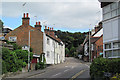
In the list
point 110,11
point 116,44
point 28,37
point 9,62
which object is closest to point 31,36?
point 28,37

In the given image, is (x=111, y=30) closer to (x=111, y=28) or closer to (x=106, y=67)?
(x=111, y=28)

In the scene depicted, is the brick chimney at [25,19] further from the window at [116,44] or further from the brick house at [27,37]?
the window at [116,44]

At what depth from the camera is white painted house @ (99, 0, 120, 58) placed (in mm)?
12716

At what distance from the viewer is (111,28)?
43.0 ft

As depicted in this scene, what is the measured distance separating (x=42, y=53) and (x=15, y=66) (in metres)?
13.2

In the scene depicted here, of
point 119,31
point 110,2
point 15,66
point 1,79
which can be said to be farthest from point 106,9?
point 15,66

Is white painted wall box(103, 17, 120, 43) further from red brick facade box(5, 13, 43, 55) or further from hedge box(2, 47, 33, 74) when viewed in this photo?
red brick facade box(5, 13, 43, 55)

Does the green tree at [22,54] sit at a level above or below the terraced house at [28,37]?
below

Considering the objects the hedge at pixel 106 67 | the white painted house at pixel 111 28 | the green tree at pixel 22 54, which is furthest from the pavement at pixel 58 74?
the white painted house at pixel 111 28

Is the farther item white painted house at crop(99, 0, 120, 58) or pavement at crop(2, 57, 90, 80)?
pavement at crop(2, 57, 90, 80)

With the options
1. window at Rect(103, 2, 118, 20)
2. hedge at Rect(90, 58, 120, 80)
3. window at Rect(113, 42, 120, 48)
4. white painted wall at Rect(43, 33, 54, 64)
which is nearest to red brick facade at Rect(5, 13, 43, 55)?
white painted wall at Rect(43, 33, 54, 64)

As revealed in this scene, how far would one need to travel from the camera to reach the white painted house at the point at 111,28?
12716 millimetres

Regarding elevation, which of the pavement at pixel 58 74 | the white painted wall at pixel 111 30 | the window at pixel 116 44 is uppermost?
the white painted wall at pixel 111 30

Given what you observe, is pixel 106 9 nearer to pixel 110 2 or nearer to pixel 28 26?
pixel 110 2
